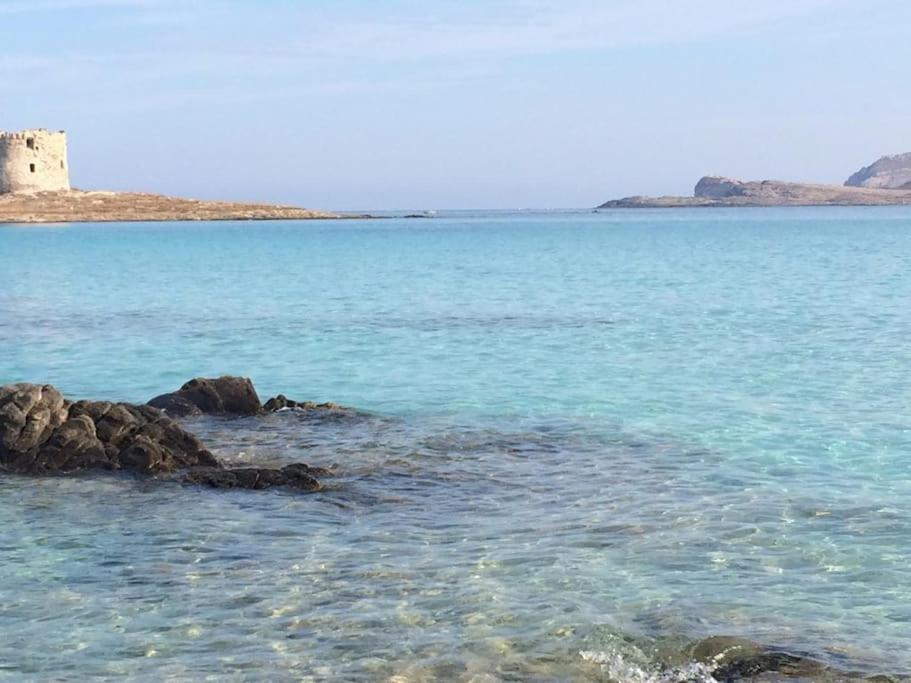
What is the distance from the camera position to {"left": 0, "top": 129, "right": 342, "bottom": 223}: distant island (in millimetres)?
145375

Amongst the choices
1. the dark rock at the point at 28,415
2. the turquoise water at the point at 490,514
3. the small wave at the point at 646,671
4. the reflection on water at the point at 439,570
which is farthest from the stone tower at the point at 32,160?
the small wave at the point at 646,671

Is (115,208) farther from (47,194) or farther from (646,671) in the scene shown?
(646,671)

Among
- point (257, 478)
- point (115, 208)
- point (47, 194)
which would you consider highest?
point (47, 194)

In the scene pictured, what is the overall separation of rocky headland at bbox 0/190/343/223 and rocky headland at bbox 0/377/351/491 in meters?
134

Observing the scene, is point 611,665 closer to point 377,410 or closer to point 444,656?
point 444,656

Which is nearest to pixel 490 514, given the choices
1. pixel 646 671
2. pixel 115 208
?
pixel 646 671

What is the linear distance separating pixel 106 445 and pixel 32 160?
139637mm

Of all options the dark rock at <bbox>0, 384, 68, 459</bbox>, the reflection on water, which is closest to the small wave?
the reflection on water

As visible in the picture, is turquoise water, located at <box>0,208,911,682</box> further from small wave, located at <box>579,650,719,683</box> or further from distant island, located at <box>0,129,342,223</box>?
distant island, located at <box>0,129,342,223</box>

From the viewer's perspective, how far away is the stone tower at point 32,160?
Result: 144750 millimetres

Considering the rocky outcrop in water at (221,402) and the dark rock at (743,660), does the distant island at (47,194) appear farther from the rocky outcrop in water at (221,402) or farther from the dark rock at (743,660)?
the dark rock at (743,660)

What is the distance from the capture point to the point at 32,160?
481ft

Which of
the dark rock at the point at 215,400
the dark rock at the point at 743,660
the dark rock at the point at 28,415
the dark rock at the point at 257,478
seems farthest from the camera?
the dark rock at the point at 215,400

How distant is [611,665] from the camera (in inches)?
379
